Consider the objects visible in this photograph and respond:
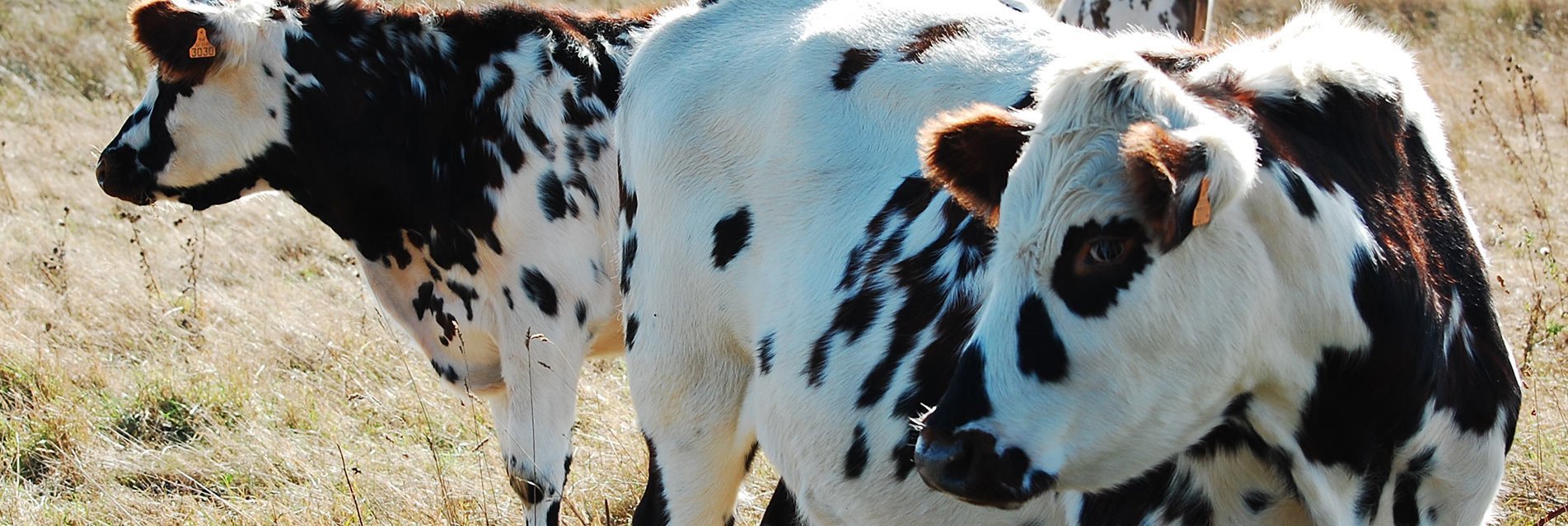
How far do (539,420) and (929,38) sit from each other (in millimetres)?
2072

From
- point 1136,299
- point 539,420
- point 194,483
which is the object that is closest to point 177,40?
point 194,483

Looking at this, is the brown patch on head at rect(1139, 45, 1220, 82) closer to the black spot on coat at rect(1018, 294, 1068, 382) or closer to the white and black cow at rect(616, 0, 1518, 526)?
the white and black cow at rect(616, 0, 1518, 526)

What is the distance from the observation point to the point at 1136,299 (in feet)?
6.90

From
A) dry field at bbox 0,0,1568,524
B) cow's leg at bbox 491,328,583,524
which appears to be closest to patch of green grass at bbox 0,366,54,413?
dry field at bbox 0,0,1568,524

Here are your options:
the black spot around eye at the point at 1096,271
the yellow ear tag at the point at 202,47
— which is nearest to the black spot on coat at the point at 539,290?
the yellow ear tag at the point at 202,47

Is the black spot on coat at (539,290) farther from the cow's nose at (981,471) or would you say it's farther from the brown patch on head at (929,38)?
the cow's nose at (981,471)

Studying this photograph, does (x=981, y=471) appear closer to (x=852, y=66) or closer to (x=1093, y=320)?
(x=1093, y=320)

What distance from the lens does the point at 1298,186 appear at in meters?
2.12

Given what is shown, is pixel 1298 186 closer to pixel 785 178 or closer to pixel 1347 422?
pixel 1347 422

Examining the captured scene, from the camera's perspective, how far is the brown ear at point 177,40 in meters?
4.68

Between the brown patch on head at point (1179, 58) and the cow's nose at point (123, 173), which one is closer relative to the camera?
the brown patch on head at point (1179, 58)

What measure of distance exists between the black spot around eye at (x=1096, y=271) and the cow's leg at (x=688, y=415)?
1347 mm

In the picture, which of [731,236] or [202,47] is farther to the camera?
[202,47]

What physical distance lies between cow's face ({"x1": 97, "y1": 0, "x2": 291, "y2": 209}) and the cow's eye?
11.4ft
